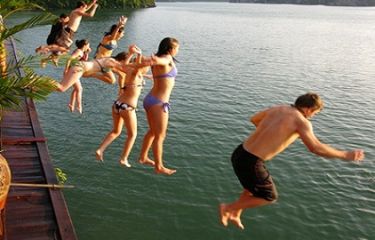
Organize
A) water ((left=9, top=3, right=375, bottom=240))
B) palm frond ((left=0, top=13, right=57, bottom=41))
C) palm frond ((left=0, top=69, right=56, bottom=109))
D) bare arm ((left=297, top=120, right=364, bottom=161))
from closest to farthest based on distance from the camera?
bare arm ((left=297, top=120, right=364, bottom=161))
palm frond ((left=0, top=69, right=56, bottom=109))
palm frond ((left=0, top=13, right=57, bottom=41))
water ((left=9, top=3, right=375, bottom=240))

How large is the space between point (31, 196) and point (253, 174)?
5895 mm

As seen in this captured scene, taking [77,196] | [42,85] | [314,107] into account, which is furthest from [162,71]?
[77,196]

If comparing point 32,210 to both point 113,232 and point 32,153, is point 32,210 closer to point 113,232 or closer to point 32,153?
point 32,153

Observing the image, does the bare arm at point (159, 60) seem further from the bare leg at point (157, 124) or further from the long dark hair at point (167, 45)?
the bare leg at point (157, 124)

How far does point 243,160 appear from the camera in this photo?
23.9ft

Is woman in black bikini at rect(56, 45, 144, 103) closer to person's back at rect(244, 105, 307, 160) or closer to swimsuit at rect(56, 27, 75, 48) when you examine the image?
swimsuit at rect(56, 27, 75, 48)

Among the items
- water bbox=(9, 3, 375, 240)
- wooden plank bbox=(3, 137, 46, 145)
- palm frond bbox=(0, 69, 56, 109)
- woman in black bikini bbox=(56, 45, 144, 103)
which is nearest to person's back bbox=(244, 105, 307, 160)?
palm frond bbox=(0, 69, 56, 109)

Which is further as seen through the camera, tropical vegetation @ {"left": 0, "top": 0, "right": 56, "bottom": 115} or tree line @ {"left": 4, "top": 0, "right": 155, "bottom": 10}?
tree line @ {"left": 4, "top": 0, "right": 155, "bottom": 10}

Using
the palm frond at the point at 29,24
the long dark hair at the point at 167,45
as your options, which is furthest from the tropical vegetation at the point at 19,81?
the long dark hair at the point at 167,45

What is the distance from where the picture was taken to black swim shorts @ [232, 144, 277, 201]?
7223mm

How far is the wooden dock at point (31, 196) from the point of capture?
8.73m

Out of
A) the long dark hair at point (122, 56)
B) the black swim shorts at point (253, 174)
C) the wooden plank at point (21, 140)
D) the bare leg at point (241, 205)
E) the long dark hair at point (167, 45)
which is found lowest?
the wooden plank at point (21, 140)

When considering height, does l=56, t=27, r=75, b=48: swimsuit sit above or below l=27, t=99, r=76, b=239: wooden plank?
above

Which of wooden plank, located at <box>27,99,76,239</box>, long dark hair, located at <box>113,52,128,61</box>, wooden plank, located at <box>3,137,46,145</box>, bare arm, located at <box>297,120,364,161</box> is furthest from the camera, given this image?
wooden plank, located at <box>3,137,46,145</box>
